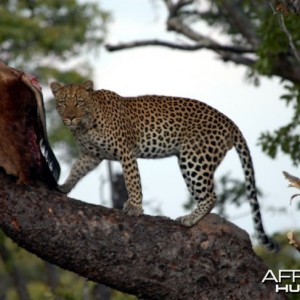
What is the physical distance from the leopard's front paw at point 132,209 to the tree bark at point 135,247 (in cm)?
7

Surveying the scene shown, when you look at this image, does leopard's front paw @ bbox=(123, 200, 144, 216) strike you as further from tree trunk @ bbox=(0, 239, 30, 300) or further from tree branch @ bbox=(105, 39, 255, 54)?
tree trunk @ bbox=(0, 239, 30, 300)

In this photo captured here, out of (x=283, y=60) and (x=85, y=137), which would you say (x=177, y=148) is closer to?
(x=85, y=137)

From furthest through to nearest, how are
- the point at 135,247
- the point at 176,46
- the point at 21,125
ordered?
the point at 176,46
the point at 135,247
the point at 21,125

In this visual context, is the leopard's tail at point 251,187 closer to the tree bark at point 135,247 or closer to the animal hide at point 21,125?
the tree bark at point 135,247

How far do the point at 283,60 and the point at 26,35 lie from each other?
11858 millimetres

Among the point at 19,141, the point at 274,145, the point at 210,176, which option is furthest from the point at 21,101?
the point at 274,145

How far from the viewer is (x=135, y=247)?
34.0ft

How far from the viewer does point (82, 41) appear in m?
29.4

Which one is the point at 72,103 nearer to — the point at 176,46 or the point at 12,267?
the point at 176,46

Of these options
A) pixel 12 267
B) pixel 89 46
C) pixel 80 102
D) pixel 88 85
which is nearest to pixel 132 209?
pixel 80 102

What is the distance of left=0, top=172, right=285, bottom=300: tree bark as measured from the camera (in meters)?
10.1

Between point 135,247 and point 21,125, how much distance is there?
1.37 m

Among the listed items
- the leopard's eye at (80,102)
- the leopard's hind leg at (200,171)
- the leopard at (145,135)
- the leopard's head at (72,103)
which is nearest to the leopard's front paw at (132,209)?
the leopard at (145,135)

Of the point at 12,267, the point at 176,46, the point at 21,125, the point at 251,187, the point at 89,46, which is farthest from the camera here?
the point at 89,46
